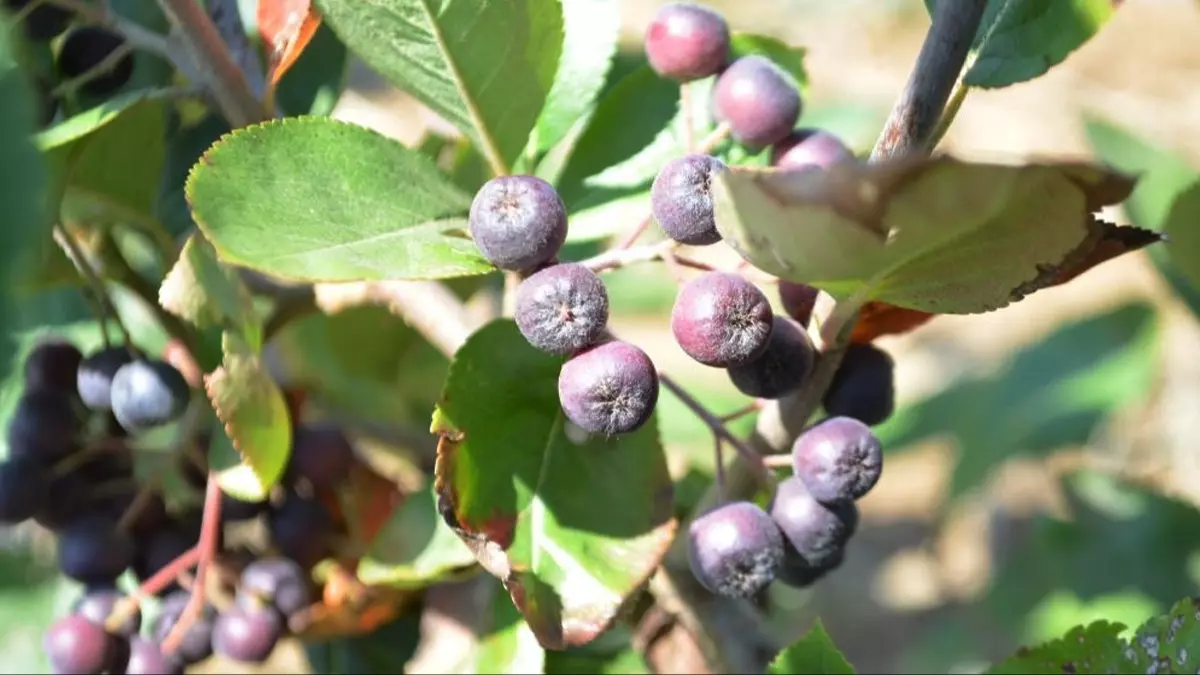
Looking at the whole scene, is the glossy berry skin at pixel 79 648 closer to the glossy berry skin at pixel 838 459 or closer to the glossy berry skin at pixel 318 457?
the glossy berry skin at pixel 318 457

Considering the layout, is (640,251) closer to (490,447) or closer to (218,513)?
(490,447)

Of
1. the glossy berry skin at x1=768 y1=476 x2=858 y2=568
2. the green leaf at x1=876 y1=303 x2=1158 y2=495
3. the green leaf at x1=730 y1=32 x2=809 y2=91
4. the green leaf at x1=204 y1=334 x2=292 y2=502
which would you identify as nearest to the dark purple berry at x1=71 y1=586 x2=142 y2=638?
the green leaf at x1=204 y1=334 x2=292 y2=502

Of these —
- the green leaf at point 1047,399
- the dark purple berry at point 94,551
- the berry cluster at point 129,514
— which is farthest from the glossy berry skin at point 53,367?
the green leaf at point 1047,399

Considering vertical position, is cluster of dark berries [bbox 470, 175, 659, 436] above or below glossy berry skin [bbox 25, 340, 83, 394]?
above

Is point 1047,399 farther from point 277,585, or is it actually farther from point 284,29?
point 284,29

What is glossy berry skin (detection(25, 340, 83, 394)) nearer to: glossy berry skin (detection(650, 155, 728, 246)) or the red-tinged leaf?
the red-tinged leaf

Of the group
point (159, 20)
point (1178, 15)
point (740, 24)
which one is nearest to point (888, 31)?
point (740, 24)
